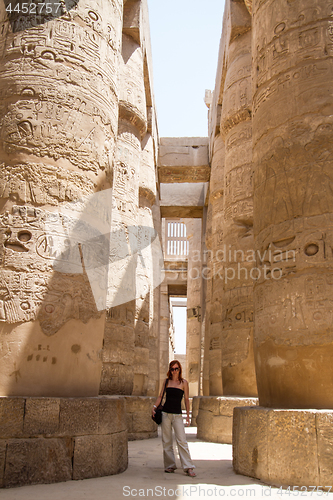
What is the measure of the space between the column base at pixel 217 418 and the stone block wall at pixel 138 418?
89cm

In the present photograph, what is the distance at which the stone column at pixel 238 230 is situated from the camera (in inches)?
271

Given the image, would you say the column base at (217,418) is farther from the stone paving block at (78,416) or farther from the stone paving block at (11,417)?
the stone paving block at (11,417)

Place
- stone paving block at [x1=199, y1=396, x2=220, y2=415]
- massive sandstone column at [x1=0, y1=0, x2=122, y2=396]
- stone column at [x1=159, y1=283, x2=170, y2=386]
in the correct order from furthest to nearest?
stone column at [x1=159, y1=283, x2=170, y2=386]
stone paving block at [x1=199, y1=396, x2=220, y2=415]
massive sandstone column at [x1=0, y1=0, x2=122, y2=396]

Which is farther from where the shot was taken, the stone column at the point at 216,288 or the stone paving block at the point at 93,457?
the stone column at the point at 216,288

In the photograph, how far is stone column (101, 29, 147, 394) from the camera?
6934 mm

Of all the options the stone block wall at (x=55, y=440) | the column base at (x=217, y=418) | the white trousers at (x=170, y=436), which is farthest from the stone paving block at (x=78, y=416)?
the column base at (x=217, y=418)

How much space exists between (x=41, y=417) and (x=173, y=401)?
1289mm

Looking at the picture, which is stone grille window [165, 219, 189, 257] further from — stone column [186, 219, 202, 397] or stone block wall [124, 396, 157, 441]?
stone block wall [124, 396, 157, 441]

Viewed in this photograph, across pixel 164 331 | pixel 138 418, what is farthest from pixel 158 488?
pixel 164 331

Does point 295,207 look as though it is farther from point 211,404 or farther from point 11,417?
point 211,404

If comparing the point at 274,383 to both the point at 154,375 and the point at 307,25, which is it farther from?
the point at 154,375

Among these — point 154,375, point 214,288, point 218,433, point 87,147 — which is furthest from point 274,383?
point 154,375

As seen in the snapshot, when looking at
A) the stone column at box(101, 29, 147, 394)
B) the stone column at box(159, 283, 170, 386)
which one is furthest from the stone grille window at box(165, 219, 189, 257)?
the stone column at box(101, 29, 147, 394)

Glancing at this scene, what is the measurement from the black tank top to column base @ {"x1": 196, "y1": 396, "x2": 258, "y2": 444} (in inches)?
90.9
